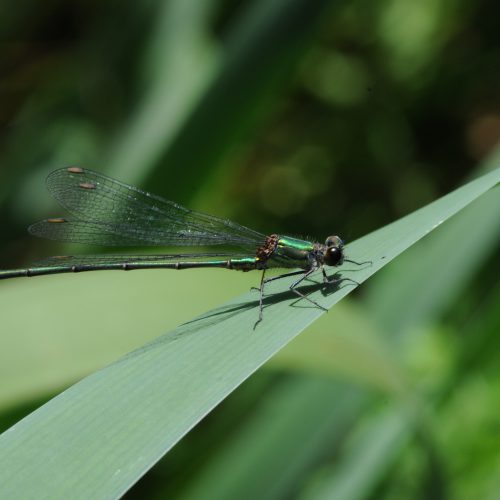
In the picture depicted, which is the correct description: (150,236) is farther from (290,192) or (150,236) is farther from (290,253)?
(290,192)

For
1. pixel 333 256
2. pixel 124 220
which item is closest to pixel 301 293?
pixel 333 256

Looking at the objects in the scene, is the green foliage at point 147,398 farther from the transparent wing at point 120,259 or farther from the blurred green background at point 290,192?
the transparent wing at point 120,259

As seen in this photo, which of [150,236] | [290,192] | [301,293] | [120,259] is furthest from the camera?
[290,192]

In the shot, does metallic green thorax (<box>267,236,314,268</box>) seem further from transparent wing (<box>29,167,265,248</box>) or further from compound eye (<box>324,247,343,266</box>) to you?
compound eye (<box>324,247,343,266</box>)

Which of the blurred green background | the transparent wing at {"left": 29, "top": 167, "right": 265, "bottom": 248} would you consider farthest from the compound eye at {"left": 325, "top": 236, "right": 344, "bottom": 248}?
the transparent wing at {"left": 29, "top": 167, "right": 265, "bottom": 248}

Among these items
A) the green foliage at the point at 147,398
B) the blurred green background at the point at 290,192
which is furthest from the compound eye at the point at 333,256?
the green foliage at the point at 147,398
